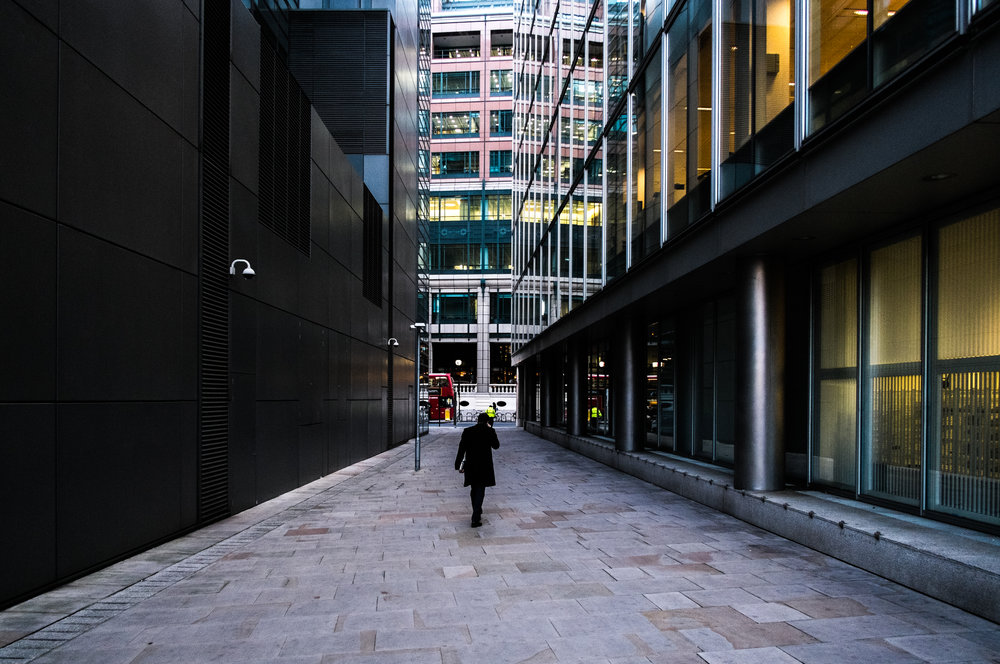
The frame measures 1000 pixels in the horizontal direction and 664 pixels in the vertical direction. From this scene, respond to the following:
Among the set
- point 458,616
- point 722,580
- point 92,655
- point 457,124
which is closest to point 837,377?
point 722,580

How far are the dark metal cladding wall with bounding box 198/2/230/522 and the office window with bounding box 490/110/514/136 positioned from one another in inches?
2283

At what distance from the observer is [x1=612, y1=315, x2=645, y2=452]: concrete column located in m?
19.5

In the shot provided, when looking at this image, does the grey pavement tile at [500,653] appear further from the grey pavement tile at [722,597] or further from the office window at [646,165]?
the office window at [646,165]

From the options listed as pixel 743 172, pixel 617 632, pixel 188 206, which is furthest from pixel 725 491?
pixel 188 206

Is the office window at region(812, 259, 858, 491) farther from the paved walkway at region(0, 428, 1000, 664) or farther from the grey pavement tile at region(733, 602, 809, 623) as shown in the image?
the grey pavement tile at region(733, 602, 809, 623)

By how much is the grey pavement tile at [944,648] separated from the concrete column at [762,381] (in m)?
5.53

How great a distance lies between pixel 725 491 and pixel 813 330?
2.99 metres

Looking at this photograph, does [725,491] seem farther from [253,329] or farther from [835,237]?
[253,329]

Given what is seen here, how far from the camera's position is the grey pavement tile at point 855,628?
582cm

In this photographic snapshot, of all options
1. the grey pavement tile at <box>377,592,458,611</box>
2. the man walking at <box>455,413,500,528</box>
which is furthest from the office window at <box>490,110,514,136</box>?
the grey pavement tile at <box>377,592,458,611</box>

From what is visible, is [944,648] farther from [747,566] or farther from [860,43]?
[860,43]

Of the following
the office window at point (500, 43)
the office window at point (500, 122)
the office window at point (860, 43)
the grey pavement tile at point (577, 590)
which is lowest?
the grey pavement tile at point (577, 590)

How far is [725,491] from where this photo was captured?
1202 centimetres

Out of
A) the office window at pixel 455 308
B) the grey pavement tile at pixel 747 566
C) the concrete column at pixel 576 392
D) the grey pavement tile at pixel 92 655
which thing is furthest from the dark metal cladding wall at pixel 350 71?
the office window at pixel 455 308
